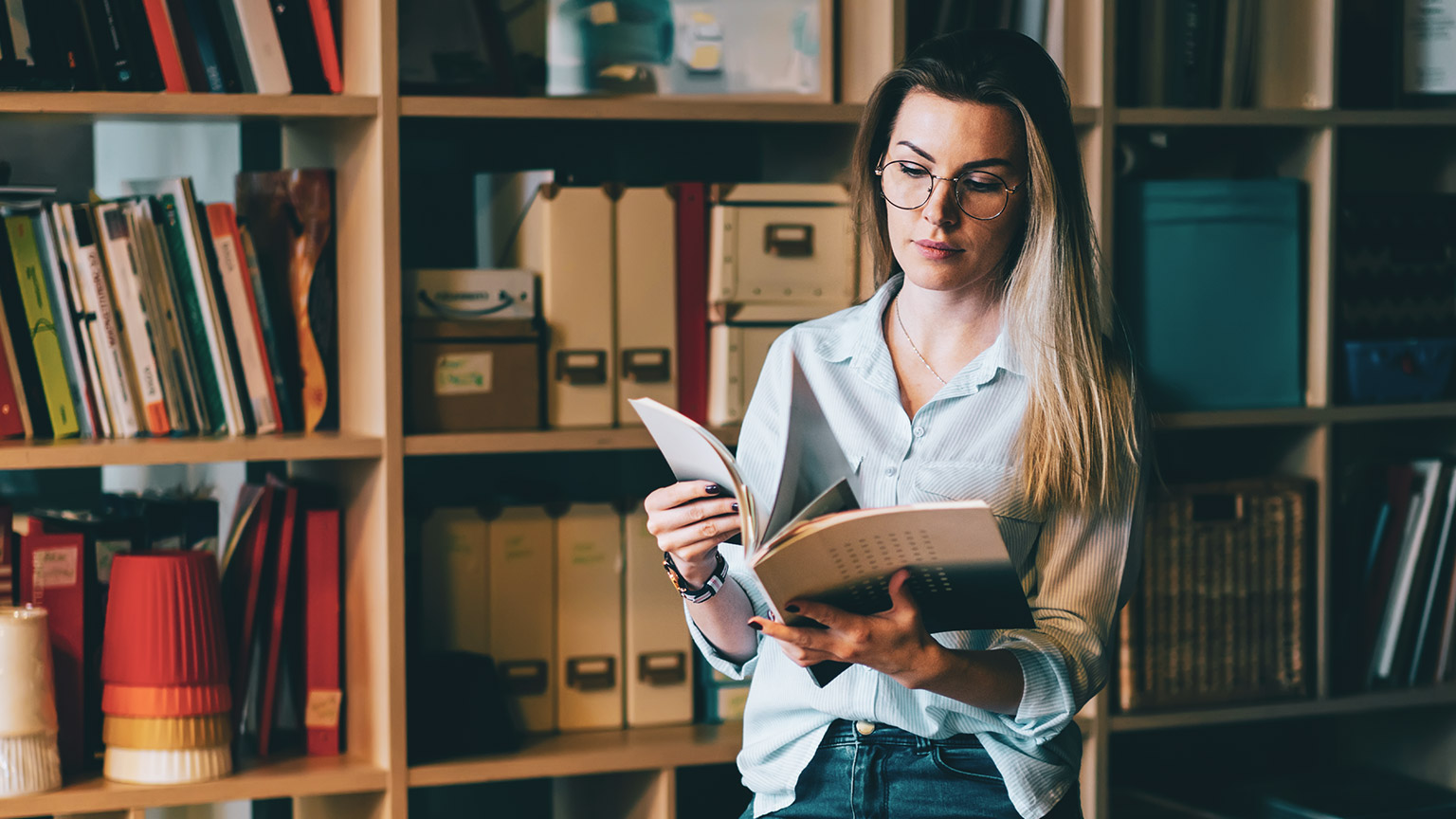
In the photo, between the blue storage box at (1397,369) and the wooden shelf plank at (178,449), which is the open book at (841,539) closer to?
the wooden shelf plank at (178,449)

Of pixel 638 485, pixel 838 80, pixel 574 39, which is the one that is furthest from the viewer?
pixel 638 485

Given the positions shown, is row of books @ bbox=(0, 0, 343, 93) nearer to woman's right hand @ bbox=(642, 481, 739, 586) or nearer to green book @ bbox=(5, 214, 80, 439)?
green book @ bbox=(5, 214, 80, 439)

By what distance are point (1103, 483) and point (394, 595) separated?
0.91m

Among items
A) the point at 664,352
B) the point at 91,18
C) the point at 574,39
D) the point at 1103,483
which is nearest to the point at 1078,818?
the point at 1103,483

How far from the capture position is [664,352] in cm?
183

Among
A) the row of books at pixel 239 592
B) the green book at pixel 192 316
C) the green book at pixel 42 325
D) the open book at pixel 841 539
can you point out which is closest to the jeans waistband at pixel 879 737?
the open book at pixel 841 539

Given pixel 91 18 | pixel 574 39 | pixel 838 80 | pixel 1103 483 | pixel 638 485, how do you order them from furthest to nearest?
pixel 638 485, pixel 838 80, pixel 574 39, pixel 91 18, pixel 1103 483

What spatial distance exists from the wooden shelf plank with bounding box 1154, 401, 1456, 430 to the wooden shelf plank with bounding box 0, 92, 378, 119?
122cm

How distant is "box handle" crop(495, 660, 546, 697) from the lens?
182cm

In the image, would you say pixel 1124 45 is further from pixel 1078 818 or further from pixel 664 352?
pixel 1078 818

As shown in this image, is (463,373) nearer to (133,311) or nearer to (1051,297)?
(133,311)

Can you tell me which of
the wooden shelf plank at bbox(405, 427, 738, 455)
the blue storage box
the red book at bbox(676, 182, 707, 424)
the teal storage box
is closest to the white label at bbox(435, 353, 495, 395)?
the wooden shelf plank at bbox(405, 427, 738, 455)

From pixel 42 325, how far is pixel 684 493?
101 cm

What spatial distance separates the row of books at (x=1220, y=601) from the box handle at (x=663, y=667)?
0.68m
